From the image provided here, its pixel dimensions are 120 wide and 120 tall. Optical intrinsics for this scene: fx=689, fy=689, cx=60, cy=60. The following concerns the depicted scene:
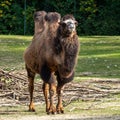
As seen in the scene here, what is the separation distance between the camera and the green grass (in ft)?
69.7

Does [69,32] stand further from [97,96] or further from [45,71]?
[97,96]

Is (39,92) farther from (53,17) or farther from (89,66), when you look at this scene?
(89,66)

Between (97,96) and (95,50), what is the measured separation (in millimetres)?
15635

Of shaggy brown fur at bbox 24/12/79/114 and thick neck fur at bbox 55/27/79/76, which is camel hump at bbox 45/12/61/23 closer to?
shaggy brown fur at bbox 24/12/79/114

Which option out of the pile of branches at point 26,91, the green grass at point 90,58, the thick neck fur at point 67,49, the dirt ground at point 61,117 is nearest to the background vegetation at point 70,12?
the green grass at point 90,58

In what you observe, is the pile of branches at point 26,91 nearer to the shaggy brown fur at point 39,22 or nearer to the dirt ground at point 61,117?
the shaggy brown fur at point 39,22

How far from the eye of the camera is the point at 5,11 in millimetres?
47938

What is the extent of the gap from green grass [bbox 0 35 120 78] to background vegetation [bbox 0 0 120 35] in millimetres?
11020

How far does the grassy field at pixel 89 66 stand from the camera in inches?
495

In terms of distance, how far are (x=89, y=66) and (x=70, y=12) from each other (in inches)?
1015

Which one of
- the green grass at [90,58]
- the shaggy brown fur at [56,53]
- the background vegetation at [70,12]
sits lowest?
the background vegetation at [70,12]

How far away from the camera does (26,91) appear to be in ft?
50.1

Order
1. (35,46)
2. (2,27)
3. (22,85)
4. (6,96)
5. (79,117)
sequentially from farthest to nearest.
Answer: (2,27) → (22,85) → (6,96) → (35,46) → (79,117)

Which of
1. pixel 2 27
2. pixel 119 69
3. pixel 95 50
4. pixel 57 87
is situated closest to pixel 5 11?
pixel 2 27
